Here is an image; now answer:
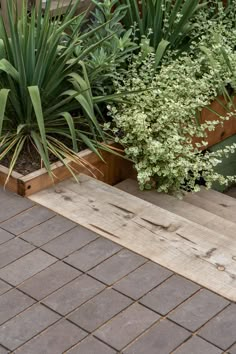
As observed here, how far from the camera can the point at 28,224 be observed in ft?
12.8

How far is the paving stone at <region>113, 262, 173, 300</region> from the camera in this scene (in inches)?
133

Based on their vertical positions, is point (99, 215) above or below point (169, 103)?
below

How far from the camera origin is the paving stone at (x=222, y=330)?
3084 mm

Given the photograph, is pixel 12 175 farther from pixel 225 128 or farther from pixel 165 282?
pixel 225 128

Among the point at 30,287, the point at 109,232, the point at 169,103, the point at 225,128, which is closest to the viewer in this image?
the point at 30,287

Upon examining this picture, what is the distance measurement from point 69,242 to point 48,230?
158mm

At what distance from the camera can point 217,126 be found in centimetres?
577

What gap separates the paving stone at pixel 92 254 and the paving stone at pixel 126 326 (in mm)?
395

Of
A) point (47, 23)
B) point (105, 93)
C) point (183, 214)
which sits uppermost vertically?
point (47, 23)

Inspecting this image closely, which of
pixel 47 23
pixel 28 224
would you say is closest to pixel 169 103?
pixel 47 23

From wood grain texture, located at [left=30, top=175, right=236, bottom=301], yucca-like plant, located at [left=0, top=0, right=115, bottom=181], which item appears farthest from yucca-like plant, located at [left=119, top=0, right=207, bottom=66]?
wood grain texture, located at [left=30, top=175, right=236, bottom=301]

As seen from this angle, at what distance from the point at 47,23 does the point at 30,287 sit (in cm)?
174

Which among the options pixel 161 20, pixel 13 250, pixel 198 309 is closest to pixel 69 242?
pixel 13 250

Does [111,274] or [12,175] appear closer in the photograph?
[111,274]
